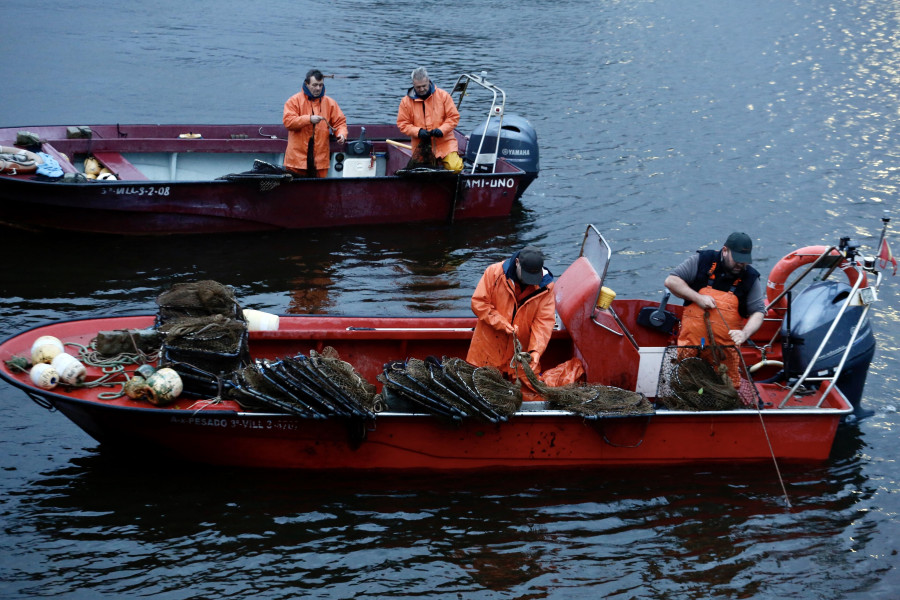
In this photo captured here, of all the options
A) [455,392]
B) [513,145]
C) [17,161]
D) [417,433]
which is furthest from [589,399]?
[17,161]

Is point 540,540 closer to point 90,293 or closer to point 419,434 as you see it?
point 419,434

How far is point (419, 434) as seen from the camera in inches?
303

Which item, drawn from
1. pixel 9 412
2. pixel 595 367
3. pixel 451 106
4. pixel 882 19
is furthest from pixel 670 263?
pixel 882 19

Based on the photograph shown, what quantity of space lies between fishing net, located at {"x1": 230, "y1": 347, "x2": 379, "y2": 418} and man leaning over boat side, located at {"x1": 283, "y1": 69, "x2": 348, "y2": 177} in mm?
5936

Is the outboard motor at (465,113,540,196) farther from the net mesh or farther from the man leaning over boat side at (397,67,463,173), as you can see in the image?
the net mesh

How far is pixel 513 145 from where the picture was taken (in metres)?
14.3

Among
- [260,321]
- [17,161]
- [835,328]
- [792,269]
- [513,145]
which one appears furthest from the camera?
[513,145]

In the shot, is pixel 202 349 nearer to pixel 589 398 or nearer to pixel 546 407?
pixel 546 407

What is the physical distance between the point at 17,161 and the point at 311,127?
3.95m

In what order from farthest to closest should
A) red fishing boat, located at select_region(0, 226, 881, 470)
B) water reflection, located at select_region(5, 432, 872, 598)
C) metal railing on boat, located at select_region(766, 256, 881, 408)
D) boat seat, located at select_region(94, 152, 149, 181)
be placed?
boat seat, located at select_region(94, 152, 149, 181) < metal railing on boat, located at select_region(766, 256, 881, 408) < red fishing boat, located at select_region(0, 226, 881, 470) < water reflection, located at select_region(5, 432, 872, 598)

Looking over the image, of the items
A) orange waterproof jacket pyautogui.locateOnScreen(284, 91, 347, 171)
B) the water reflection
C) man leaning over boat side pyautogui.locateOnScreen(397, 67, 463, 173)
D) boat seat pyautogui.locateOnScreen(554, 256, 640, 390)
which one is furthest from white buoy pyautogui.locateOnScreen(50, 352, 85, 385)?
man leaning over boat side pyautogui.locateOnScreen(397, 67, 463, 173)

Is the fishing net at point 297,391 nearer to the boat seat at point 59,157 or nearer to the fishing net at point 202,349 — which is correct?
the fishing net at point 202,349

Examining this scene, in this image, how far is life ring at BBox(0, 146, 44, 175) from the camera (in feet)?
38.4

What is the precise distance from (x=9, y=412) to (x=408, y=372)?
13.8 feet
